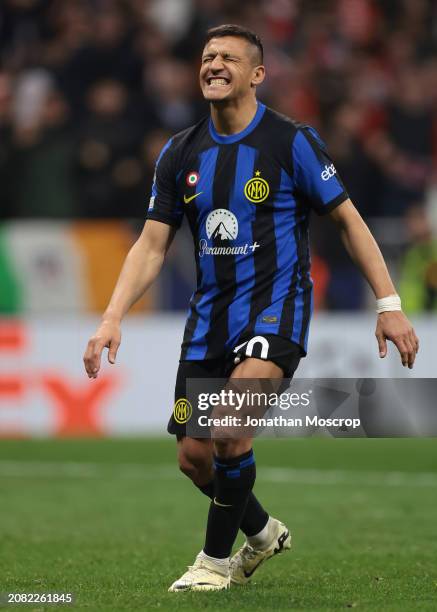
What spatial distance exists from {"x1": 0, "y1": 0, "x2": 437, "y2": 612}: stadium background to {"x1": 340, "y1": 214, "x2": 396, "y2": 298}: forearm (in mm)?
2606

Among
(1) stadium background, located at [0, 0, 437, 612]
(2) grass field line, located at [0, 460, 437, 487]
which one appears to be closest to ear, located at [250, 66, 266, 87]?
(1) stadium background, located at [0, 0, 437, 612]

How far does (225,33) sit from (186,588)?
7.82ft

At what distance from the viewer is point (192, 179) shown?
5945 millimetres

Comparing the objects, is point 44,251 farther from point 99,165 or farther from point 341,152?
point 341,152

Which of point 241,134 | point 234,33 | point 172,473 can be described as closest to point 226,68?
point 234,33

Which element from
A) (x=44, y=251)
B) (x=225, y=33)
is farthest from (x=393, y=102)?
(x=225, y=33)

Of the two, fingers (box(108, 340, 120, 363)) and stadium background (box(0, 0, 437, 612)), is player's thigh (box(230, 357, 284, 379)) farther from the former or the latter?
stadium background (box(0, 0, 437, 612))

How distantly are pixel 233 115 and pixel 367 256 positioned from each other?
871 mm

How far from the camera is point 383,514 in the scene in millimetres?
8992

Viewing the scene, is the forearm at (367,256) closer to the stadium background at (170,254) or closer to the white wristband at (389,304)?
the white wristband at (389,304)

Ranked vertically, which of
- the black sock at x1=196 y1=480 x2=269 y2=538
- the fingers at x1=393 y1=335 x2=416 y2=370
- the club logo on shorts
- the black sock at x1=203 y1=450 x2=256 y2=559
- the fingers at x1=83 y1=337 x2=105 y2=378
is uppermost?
the fingers at x1=393 y1=335 x2=416 y2=370

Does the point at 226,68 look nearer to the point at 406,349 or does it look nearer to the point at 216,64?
the point at 216,64

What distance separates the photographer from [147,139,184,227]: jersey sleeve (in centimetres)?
604

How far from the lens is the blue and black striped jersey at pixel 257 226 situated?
5.79 m
